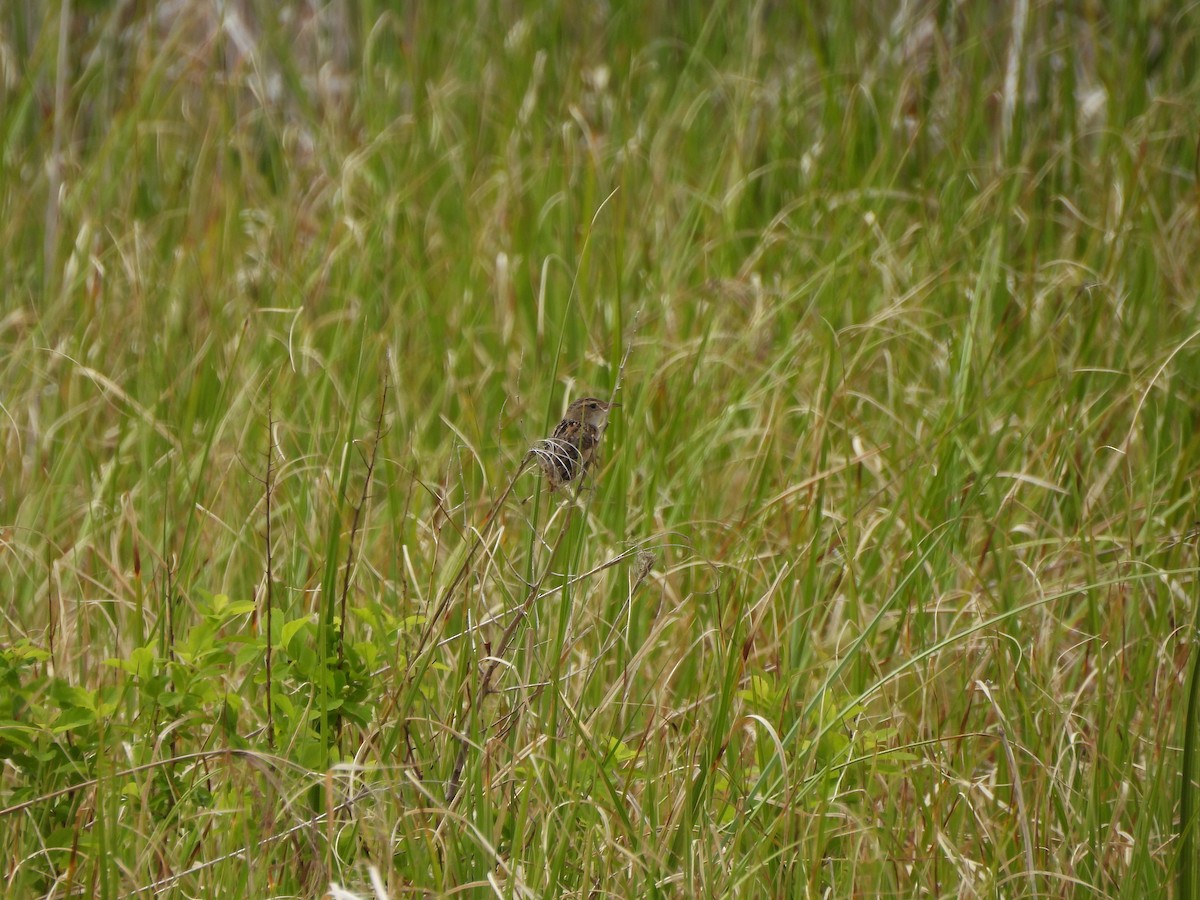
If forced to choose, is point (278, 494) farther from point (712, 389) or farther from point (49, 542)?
point (712, 389)

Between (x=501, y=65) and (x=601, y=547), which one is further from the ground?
(x=501, y=65)

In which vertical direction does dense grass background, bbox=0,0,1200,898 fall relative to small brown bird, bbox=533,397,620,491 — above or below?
below

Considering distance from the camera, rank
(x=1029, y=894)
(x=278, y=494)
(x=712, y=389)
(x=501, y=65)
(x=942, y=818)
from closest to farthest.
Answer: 1. (x=1029, y=894)
2. (x=942, y=818)
3. (x=278, y=494)
4. (x=712, y=389)
5. (x=501, y=65)

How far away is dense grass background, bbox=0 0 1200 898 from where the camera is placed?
181cm

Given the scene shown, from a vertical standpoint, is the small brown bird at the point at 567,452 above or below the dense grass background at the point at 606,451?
above

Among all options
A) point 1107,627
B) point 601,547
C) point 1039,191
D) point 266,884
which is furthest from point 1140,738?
point 1039,191

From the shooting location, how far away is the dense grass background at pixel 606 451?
1807 millimetres

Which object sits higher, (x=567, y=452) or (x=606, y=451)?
(x=567, y=452)

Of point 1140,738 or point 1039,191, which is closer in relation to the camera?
point 1140,738

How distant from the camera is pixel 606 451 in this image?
2605 millimetres

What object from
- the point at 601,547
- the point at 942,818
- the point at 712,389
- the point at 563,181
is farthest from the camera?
the point at 563,181

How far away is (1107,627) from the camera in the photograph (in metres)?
2.21

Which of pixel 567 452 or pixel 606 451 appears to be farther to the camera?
pixel 606 451

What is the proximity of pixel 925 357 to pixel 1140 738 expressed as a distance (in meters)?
1.39
